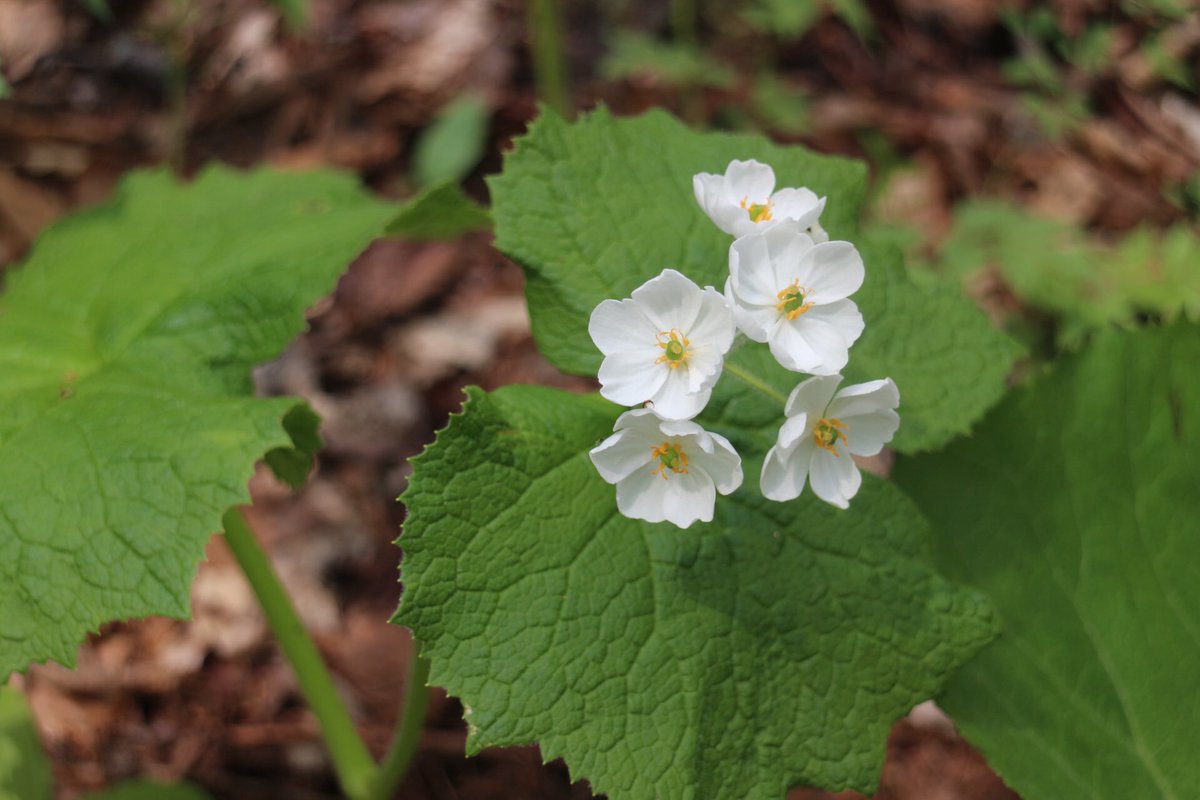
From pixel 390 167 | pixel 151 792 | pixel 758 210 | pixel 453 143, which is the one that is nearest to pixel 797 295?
pixel 758 210

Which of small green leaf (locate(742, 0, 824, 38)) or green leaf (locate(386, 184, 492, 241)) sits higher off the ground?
green leaf (locate(386, 184, 492, 241))

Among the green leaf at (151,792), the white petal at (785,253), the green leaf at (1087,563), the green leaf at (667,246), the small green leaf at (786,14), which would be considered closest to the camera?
the white petal at (785,253)

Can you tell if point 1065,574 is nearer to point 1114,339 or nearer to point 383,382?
point 1114,339

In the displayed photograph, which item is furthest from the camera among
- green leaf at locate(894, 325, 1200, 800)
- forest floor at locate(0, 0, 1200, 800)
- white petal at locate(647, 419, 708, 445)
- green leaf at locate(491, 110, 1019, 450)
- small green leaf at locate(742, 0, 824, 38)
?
small green leaf at locate(742, 0, 824, 38)

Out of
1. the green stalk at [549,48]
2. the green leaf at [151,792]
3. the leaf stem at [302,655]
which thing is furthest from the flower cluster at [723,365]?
the green stalk at [549,48]

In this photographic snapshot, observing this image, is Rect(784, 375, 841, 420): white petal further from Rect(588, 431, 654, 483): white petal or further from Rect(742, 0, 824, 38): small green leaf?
Rect(742, 0, 824, 38): small green leaf

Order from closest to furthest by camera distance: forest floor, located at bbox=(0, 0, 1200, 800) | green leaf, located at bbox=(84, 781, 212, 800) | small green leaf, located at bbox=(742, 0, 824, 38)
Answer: green leaf, located at bbox=(84, 781, 212, 800) < forest floor, located at bbox=(0, 0, 1200, 800) < small green leaf, located at bbox=(742, 0, 824, 38)

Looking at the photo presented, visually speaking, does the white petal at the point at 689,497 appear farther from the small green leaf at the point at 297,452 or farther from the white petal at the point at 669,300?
the small green leaf at the point at 297,452

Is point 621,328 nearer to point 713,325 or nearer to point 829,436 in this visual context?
point 713,325

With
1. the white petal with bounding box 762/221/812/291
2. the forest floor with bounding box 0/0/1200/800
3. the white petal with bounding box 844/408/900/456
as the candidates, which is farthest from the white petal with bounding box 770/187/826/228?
the forest floor with bounding box 0/0/1200/800
